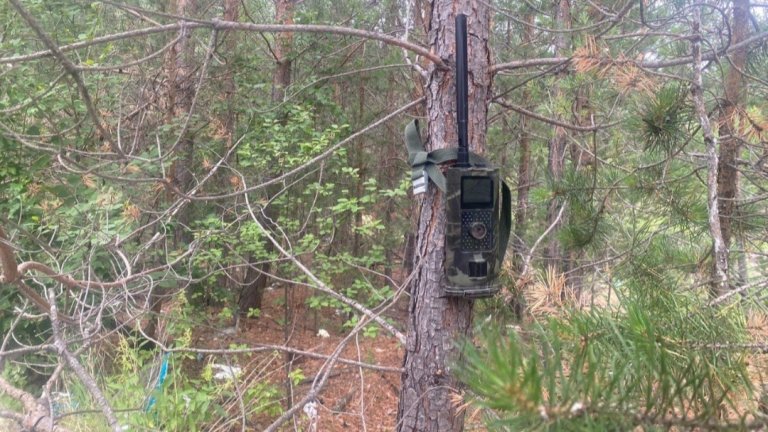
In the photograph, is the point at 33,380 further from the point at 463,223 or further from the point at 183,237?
the point at 463,223

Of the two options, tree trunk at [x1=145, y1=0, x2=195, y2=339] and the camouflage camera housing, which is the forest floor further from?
the camouflage camera housing

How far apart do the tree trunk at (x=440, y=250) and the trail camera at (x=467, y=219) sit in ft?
0.34

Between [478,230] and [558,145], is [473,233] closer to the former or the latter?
[478,230]

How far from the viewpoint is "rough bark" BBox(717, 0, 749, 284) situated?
181cm

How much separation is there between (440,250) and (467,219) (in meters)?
0.18

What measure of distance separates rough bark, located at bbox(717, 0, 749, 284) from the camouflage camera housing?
2.80ft

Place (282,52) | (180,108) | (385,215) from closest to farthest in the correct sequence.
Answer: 1. (180,108)
2. (282,52)
3. (385,215)

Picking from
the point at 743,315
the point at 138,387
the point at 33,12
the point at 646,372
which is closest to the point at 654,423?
the point at 646,372

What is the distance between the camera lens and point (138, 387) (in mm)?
3217

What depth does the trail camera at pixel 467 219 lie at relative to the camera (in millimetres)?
1591

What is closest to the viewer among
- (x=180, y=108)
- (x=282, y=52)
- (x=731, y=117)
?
(x=731, y=117)

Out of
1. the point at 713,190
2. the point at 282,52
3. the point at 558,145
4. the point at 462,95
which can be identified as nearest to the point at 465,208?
the point at 462,95

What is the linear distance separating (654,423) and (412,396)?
49.0 inches

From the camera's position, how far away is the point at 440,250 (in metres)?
1.73
